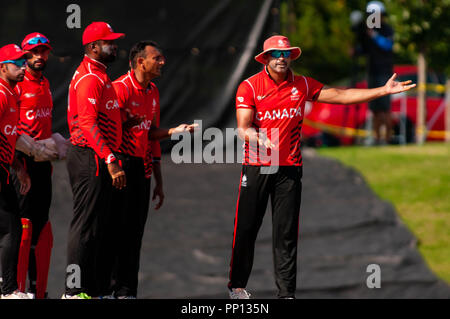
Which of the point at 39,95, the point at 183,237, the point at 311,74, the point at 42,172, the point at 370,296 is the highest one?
the point at 311,74

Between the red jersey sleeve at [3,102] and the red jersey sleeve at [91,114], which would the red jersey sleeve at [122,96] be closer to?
the red jersey sleeve at [91,114]

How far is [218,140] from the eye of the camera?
10.6 metres

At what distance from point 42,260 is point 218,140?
394 centimetres

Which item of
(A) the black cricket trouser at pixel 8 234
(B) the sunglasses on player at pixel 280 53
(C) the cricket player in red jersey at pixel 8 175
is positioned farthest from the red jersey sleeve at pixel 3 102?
(B) the sunglasses on player at pixel 280 53

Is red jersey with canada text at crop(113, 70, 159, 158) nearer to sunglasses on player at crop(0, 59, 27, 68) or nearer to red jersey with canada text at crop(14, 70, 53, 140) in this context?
red jersey with canada text at crop(14, 70, 53, 140)

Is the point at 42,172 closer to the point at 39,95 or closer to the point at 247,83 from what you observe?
the point at 39,95

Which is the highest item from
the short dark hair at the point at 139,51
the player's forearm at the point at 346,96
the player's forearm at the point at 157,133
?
the short dark hair at the point at 139,51

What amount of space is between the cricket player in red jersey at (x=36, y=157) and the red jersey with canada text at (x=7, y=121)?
0.24 m

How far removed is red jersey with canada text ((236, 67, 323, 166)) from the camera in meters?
6.69

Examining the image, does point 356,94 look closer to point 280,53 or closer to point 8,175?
point 280,53

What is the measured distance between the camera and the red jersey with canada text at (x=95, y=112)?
21.1 ft

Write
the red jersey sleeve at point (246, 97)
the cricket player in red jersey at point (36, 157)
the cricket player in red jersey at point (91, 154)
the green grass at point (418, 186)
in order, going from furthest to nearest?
the green grass at point (418, 186), the cricket player in red jersey at point (36, 157), the red jersey sleeve at point (246, 97), the cricket player in red jersey at point (91, 154)

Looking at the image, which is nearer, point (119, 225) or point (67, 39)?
point (119, 225)
